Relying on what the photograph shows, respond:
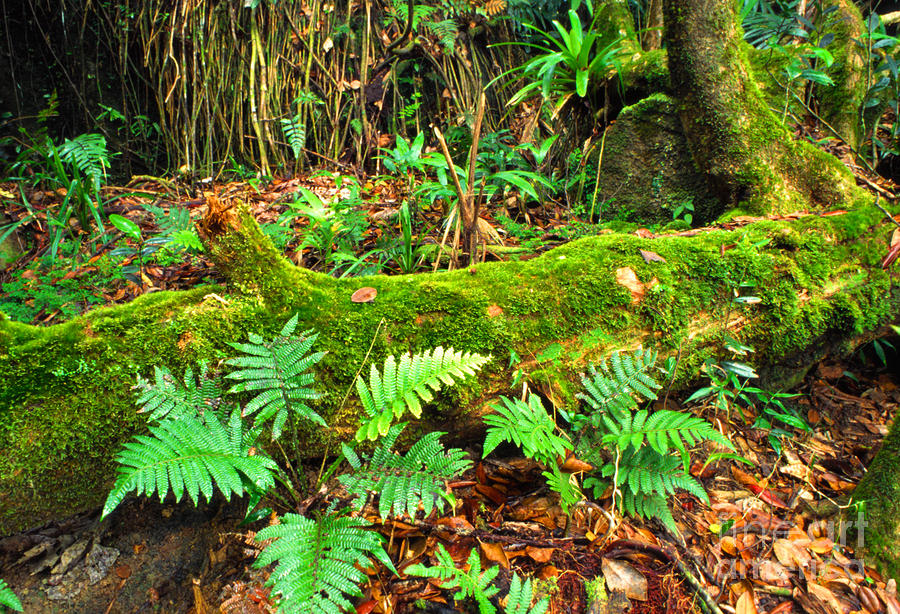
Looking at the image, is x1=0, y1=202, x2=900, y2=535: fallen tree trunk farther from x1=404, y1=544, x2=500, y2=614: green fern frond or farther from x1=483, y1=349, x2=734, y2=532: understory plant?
x1=404, y1=544, x2=500, y2=614: green fern frond

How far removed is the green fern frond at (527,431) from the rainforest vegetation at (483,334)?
2 cm

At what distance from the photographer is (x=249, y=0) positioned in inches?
188

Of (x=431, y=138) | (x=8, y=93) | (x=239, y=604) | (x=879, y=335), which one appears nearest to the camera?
(x=239, y=604)

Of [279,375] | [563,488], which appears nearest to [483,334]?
[563,488]

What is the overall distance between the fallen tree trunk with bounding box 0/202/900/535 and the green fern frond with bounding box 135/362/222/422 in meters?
0.14

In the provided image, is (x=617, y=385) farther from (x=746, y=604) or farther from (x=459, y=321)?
(x=746, y=604)

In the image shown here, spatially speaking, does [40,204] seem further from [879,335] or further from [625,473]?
[879,335]

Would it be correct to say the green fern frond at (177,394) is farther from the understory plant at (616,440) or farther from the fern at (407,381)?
the understory plant at (616,440)

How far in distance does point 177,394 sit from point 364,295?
32.8 inches

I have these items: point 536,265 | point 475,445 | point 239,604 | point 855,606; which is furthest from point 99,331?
point 855,606

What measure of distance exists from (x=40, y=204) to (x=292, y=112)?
2472 mm

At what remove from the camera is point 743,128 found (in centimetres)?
330

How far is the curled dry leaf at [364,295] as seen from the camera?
209cm

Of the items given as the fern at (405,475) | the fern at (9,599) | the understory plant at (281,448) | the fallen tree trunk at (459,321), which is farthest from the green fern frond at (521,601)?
the fern at (9,599)
